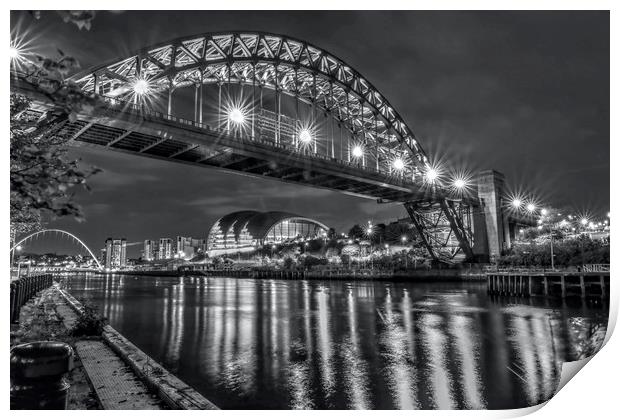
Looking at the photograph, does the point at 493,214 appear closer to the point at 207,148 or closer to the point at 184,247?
the point at 207,148

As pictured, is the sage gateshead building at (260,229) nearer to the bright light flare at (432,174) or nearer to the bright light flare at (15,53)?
the bright light flare at (432,174)

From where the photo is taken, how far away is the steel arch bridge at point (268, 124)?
68.8ft

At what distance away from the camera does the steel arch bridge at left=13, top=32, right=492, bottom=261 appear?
2097 centimetres

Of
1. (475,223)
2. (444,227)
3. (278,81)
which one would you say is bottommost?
(444,227)

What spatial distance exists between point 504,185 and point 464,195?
755 centimetres

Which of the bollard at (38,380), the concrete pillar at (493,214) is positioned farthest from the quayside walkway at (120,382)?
the concrete pillar at (493,214)

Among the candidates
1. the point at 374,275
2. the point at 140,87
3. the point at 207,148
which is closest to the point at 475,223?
the point at 374,275

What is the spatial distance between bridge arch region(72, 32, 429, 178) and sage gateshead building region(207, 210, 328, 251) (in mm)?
71627

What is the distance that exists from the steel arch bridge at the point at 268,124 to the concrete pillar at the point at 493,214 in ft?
5.27

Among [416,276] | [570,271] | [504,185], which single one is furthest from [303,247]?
[570,271]

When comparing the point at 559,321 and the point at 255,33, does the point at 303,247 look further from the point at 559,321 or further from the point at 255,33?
the point at 559,321

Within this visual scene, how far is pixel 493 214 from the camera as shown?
150 feet

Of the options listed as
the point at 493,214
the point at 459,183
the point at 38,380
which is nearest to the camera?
the point at 38,380

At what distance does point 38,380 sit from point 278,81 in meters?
33.4
